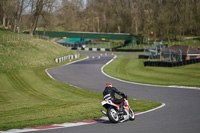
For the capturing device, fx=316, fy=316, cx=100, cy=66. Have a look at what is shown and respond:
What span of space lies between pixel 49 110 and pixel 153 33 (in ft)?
313

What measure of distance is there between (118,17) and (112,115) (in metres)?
131

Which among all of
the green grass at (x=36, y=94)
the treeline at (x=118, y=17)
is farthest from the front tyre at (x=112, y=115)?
the treeline at (x=118, y=17)

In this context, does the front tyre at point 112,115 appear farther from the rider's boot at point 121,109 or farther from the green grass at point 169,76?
the green grass at point 169,76

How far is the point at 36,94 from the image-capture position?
92.7 feet

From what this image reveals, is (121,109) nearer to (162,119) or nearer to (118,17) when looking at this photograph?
(162,119)

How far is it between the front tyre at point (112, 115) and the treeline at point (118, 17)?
60.2m

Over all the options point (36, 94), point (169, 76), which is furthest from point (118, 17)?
point (36, 94)

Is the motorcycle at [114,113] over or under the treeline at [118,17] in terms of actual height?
under

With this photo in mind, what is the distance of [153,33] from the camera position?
361 feet

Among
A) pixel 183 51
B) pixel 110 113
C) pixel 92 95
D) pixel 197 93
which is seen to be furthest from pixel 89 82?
pixel 183 51

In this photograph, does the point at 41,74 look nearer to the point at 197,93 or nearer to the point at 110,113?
the point at 197,93

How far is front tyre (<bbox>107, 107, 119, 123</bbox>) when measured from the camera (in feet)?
43.3

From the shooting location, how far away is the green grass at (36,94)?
15.5m

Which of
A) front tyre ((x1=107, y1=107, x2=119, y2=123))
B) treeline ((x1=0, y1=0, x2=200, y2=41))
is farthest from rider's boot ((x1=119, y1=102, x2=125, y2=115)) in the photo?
treeline ((x1=0, y1=0, x2=200, y2=41))
